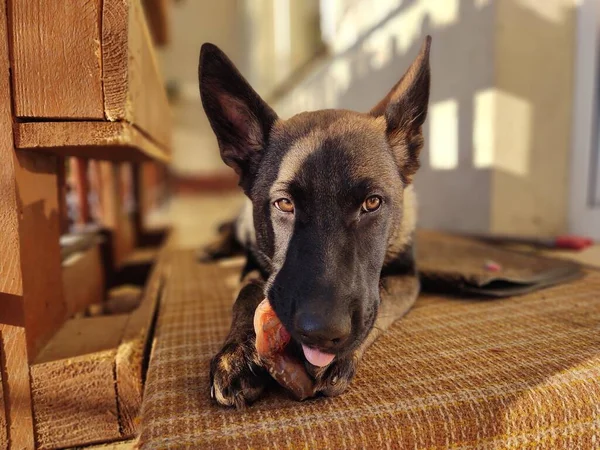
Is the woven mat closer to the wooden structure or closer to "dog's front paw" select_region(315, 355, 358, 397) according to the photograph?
"dog's front paw" select_region(315, 355, 358, 397)

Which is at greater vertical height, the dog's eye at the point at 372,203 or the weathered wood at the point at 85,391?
the dog's eye at the point at 372,203

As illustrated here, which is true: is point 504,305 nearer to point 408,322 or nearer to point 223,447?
point 408,322

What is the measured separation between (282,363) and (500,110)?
2.54 meters

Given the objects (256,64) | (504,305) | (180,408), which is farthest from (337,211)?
(256,64)

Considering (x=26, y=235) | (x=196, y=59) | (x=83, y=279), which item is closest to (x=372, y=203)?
(x=26, y=235)

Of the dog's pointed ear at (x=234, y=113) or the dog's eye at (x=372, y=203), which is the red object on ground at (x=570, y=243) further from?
the dog's pointed ear at (x=234, y=113)

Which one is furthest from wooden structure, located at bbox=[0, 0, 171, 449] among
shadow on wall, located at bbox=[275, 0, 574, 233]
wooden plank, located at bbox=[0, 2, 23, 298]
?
shadow on wall, located at bbox=[275, 0, 574, 233]

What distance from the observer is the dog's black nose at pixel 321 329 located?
0.93 m

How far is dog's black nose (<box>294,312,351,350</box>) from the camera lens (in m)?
0.93

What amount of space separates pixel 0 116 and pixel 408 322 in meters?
1.35

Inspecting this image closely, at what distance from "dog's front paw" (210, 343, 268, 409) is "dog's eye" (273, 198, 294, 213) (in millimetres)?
403

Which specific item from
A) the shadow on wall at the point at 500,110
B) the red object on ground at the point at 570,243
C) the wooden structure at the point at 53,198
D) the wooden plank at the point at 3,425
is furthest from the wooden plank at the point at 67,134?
the red object on ground at the point at 570,243

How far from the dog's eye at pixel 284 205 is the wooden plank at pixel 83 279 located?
0.96m

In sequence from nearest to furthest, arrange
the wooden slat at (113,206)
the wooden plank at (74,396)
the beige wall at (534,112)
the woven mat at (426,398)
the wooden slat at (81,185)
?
the woven mat at (426,398) → the wooden plank at (74,396) → the wooden slat at (81,185) → the beige wall at (534,112) → the wooden slat at (113,206)
